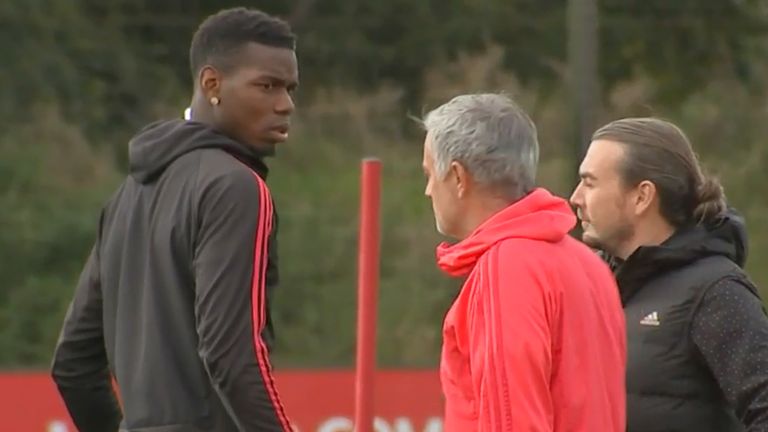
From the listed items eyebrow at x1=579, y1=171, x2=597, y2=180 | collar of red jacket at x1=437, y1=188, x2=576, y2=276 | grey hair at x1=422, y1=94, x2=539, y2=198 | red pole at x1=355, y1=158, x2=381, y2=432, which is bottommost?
red pole at x1=355, y1=158, x2=381, y2=432

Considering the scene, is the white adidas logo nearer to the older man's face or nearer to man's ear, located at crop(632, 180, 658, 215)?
man's ear, located at crop(632, 180, 658, 215)

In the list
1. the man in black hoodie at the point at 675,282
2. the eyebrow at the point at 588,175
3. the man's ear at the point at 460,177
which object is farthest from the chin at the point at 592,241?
the man's ear at the point at 460,177

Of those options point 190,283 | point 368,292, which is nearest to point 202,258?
point 190,283

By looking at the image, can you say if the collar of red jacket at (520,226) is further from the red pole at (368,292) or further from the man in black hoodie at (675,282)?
the red pole at (368,292)

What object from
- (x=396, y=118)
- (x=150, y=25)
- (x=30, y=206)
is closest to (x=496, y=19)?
(x=396, y=118)

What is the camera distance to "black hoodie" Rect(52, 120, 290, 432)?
3312mm

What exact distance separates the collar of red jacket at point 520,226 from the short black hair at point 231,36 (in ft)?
2.53

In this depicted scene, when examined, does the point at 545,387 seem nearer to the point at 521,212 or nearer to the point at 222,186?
the point at 521,212

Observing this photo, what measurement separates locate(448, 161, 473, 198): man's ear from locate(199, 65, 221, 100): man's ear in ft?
2.31

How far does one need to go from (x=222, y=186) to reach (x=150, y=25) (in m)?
5.57

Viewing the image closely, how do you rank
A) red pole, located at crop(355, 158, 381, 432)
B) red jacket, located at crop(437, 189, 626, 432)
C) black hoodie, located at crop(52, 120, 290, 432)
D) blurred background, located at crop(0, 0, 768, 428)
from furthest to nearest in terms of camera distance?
blurred background, located at crop(0, 0, 768, 428), red pole, located at crop(355, 158, 381, 432), black hoodie, located at crop(52, 120, 290, 432), red jacket, located at crop(437, 189, 626, 432)

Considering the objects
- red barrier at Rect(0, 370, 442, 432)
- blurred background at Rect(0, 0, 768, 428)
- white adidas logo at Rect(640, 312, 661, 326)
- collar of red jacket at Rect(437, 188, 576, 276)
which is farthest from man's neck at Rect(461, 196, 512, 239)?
blurred background at Rect(0, 0, 768, 428)

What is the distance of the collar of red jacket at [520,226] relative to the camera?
300 centimetres

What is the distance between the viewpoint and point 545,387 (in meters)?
2.94
